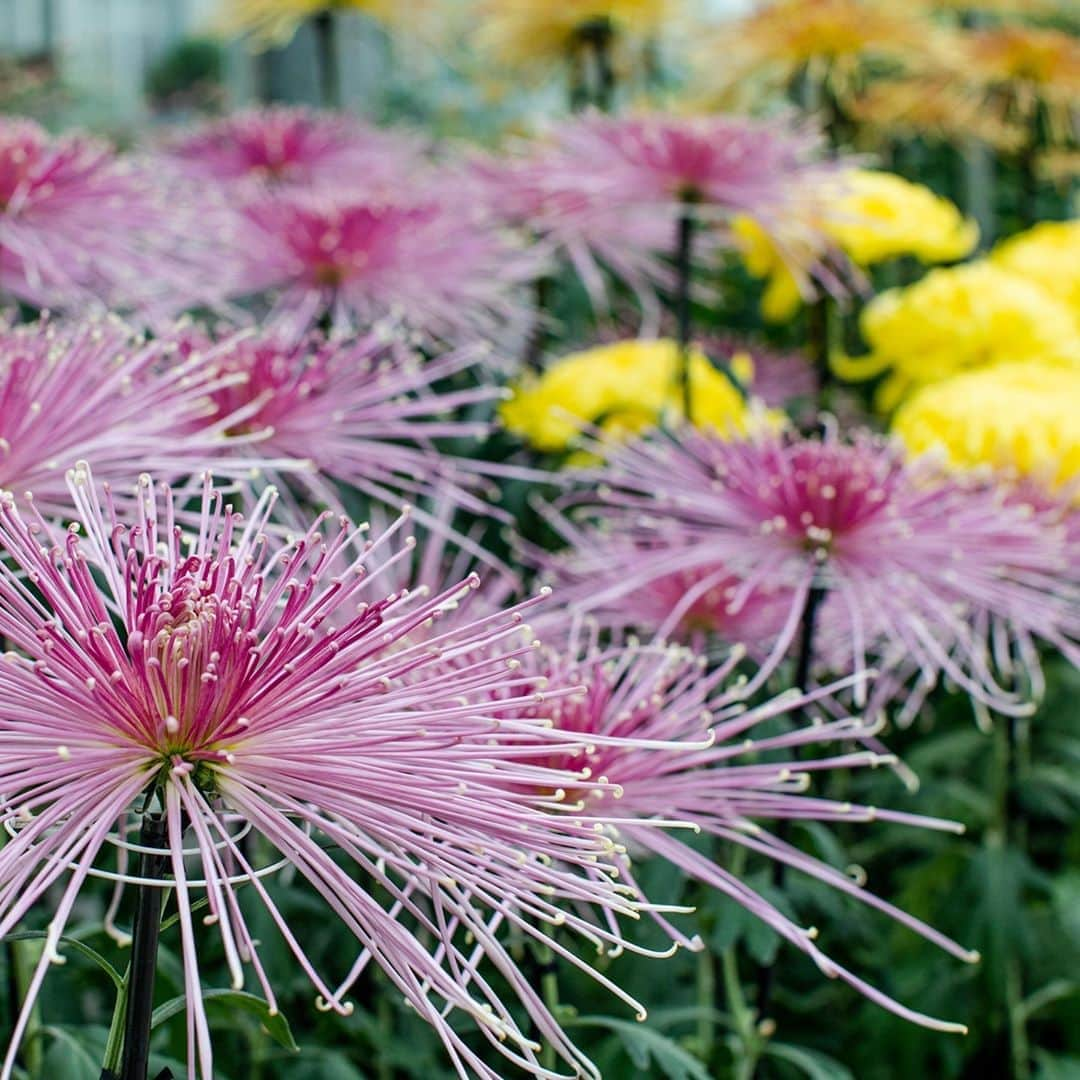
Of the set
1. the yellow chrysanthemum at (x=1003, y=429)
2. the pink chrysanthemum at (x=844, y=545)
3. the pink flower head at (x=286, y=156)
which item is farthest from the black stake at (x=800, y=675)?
the pink flower head at (x=286, y=156)

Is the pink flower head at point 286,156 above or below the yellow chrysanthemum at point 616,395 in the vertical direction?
above

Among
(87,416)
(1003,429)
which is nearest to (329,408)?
(87,416)

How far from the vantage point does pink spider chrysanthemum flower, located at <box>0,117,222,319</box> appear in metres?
1.09

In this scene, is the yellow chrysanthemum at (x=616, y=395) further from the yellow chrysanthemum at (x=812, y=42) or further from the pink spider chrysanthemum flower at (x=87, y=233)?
the yellow chrysanthemum at (x=812, y=42)

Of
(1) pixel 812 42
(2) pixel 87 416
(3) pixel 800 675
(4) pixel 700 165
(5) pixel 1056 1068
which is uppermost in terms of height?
(1) pixel 812 42

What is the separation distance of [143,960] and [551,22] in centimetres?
148

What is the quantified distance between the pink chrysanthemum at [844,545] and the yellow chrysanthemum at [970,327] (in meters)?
0.53

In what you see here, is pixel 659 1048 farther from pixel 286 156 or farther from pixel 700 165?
pixel 286 156

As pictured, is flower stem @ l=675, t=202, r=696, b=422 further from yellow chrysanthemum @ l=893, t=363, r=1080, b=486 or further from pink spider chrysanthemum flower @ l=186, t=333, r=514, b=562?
pink spider chrysanthemum flower @ l=186, t=333, r=514, b=562

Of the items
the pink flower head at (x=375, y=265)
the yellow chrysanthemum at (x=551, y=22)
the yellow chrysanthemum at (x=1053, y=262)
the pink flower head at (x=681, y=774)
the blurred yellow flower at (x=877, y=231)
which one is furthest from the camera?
the yellow chrysanthemum at (x=551, y=22)

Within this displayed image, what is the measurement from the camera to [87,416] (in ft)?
2.46

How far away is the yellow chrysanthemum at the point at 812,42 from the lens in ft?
5.37

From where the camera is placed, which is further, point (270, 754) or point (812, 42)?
point (812, 42)

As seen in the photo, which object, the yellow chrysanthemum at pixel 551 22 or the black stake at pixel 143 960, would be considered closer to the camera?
the black stake at pixel 143 960
